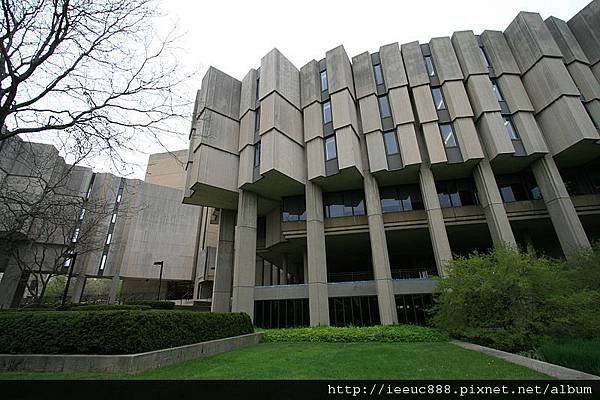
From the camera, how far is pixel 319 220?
22250mm

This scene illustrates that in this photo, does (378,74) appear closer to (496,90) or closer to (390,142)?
(390,142)

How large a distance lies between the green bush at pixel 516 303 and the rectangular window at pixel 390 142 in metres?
11.3

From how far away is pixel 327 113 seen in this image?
80.6 feet

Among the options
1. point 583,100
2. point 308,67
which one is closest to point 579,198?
point 583,100

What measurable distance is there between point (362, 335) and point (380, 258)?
636cm

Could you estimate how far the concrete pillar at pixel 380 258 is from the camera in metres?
18.9

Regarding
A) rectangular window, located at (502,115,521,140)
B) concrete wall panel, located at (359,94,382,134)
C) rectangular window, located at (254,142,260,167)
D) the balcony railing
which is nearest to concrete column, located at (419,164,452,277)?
the balcony railing

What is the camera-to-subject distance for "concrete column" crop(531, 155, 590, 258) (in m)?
18.1

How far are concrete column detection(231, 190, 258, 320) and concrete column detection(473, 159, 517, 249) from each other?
58.1ft

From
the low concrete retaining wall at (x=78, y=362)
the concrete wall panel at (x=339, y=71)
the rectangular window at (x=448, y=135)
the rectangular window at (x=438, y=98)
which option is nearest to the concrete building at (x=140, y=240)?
the concrete wall panel at (x=339, y=71)

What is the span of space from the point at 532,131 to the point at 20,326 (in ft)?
98.1

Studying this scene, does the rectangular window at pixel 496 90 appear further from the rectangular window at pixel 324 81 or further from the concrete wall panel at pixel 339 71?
the rectangular window at pixel 324 81

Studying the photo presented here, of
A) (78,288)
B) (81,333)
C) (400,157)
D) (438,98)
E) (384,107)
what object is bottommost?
(81,333)

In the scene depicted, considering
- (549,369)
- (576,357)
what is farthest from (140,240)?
(576,357)
